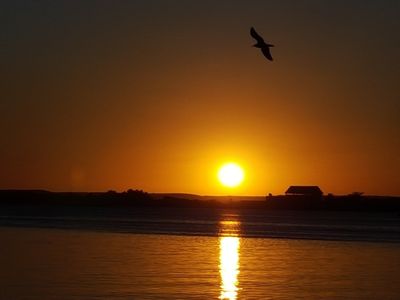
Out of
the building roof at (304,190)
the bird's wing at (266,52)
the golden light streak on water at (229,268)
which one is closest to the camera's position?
the golden light streak on water at (229,268)

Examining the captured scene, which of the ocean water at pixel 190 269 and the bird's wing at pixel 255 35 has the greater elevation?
the bird's wing at pixel 255 35

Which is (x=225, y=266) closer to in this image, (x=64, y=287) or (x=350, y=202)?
(x=64, y=287)

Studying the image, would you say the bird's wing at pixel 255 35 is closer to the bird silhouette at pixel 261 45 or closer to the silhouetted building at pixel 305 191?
the bird silhouette at pixel 261 45

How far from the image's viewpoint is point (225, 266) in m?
31.4

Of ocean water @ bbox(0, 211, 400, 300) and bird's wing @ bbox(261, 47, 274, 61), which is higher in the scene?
bird's wing @ bbox(261, 47, 274, 61)

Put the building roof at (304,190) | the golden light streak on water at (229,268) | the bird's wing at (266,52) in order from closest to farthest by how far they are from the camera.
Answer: the golden light streak on water at (229,268) < the bird's wing at (266,52) < the building roof at (304,190)

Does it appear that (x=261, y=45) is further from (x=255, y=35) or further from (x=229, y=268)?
(x=229, y=268)

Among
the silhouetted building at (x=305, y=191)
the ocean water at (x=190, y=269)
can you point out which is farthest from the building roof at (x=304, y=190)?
the ocean water at (x=190, y=269)

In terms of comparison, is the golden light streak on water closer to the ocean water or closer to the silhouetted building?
the ocean water

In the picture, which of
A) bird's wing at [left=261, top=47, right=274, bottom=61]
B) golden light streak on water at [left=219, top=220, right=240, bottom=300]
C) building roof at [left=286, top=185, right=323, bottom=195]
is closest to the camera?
A: golden light streak on water at [left=219, top=220, right=240, bottom=300]

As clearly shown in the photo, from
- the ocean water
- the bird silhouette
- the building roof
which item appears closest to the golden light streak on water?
the ocean water

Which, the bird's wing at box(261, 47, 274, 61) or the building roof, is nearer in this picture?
the bird's wing at box(261, 47, 274, 61)

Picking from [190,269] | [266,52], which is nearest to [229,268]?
[190,269]

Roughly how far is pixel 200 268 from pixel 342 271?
198 inches
